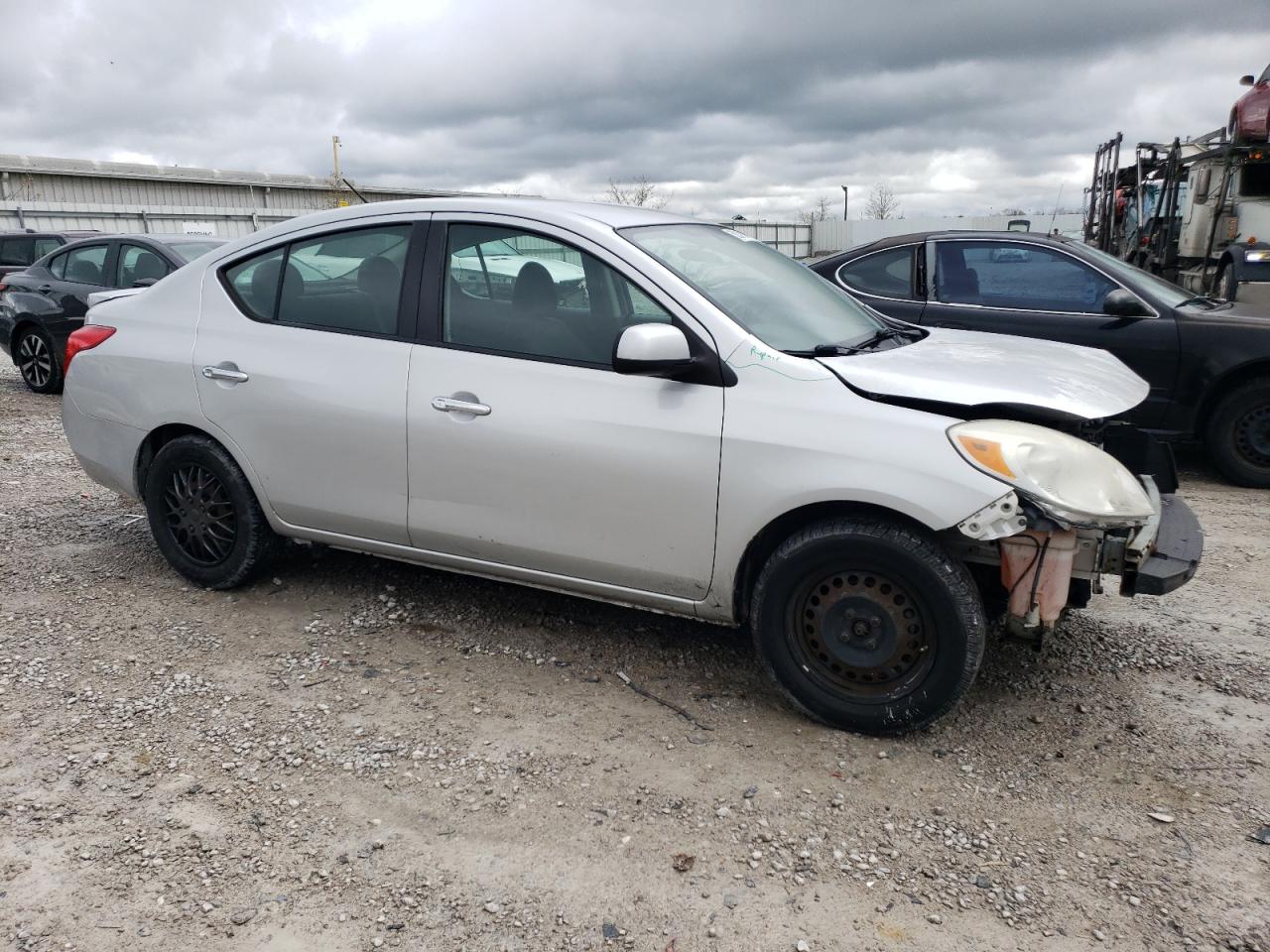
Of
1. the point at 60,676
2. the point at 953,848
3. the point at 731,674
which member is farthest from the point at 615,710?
the point at 60,676

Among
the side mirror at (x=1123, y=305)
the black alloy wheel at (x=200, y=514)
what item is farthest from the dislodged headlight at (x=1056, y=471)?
Result: the side mirror at (x=1123, y=305)

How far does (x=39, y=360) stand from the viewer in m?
10.5

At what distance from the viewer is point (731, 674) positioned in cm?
385

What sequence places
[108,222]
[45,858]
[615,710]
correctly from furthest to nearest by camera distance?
[108,222] < [615,710] < [45,858]

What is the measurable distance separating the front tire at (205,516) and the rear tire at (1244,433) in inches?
232

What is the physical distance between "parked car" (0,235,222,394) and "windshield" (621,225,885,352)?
7517 millimetres

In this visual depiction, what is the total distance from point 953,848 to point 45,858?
2.55m

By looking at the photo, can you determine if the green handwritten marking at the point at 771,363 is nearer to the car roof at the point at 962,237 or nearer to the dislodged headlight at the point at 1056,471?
the dislodged headlight at the point at 1056,471

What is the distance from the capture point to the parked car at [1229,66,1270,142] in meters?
11.1

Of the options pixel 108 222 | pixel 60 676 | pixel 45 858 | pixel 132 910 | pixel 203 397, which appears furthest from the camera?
pixel 108 222

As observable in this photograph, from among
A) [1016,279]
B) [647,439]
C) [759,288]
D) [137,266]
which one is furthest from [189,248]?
[647,439]

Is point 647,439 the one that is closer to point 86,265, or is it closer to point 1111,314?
point 1111,314

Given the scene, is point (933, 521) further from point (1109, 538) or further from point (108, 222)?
point (108, 222)

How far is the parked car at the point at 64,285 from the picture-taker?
32.6 ft
